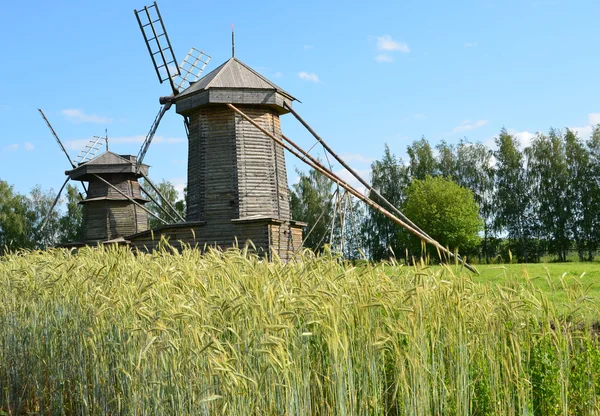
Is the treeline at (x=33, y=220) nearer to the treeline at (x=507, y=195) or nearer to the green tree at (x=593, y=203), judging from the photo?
the treeline at (x=507, y=195)

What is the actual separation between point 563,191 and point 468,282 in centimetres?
4525

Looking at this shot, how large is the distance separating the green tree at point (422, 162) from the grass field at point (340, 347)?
45.4 meters

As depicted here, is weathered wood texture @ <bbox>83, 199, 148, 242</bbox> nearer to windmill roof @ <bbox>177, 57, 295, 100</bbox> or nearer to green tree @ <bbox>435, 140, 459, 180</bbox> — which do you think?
windmill roof @ <bbox>177, 57, 295, 100</bbox>

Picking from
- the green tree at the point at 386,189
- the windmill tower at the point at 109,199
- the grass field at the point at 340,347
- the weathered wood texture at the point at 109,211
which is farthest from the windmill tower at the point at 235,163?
the green tree at the point at 386,189

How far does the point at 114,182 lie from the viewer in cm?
3073

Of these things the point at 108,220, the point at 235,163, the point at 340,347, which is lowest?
the point at 340,347

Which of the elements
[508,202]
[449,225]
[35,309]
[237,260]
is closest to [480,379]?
[237,260]

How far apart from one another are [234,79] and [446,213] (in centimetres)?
2530

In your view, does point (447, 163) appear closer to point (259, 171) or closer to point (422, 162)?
point (422, 162)

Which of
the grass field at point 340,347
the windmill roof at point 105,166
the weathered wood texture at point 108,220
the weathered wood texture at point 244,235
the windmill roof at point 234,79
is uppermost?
the windmill roof at point 234,79

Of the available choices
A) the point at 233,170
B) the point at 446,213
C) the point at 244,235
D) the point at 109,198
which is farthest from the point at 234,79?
the point at 446,213

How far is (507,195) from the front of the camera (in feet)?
154

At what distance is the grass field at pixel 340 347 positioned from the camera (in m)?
3.62

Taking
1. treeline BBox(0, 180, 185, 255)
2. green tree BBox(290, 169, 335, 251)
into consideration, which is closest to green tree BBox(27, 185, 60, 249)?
treeline BBox(0, 180, 185, 255)
